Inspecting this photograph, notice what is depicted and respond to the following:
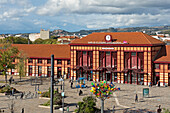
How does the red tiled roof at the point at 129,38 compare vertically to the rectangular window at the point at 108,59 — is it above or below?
above

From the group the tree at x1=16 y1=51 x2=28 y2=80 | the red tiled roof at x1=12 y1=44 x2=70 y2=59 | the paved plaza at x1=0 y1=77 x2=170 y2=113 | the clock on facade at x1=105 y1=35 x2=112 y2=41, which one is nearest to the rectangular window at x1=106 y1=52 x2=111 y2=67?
the clock on facade at x1=105 y1=35 x2=112 y2=41

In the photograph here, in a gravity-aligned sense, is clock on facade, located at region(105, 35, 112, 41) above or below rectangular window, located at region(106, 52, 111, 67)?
above

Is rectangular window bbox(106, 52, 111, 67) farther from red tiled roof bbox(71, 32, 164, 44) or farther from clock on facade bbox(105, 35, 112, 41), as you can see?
red tiled roof bbox(71, 32, 164, 44)

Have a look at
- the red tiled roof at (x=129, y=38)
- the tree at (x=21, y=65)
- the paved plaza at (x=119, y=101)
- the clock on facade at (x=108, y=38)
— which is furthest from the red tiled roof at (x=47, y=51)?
the paved plaza at (x=119, y=101)

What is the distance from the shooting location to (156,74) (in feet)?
203

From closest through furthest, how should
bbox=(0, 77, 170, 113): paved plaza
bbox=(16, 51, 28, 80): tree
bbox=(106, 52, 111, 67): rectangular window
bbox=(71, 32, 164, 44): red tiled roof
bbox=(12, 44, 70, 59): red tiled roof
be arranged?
bbox=(0, 77, 170, 113): paved plaza
bbox=(71, 32, 164, 44): red tiled roof
bbox=(106, 52, 111, 67): rectangular window
bbox=(16, 51, 28, 80): tree
bbox=(12, 44, 70, 59): red tiled roof

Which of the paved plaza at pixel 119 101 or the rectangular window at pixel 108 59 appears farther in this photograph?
the rectangular window at pixel 108 59

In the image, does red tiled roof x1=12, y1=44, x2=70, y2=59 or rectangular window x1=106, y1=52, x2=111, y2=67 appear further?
red tiled roof x1=12, y1=44, x2=70, y2=59

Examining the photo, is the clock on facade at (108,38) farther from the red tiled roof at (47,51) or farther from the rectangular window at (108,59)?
the red tiled roof at (47,51)

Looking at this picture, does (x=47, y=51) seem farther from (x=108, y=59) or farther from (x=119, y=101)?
(x=119, y=101)

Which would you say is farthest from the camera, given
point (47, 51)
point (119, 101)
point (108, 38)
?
point (47, 51)

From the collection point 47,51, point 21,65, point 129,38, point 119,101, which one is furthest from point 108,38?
point 119,101

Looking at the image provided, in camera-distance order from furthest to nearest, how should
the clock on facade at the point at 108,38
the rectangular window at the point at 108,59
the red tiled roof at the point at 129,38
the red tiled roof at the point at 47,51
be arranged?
the red tiled roof at the point at 47,51 < the rectangular window at the point at 108,59 < the clock on facade at the point at 108,38 < the red tiled roof at the point at 129,38

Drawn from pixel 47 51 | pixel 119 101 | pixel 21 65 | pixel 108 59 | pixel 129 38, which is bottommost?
pixel 119 101
